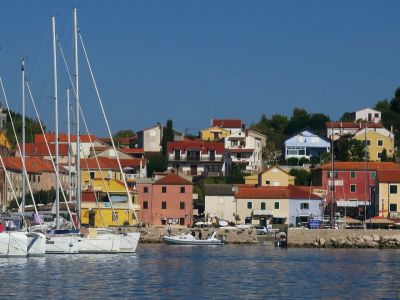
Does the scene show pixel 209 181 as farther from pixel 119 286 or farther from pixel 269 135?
pixel 119 286

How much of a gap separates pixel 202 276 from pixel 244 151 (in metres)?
89.2

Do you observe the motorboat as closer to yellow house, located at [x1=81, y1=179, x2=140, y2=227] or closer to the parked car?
yellow house, located at [x1=81, y1=179, x2=140, y2=227]

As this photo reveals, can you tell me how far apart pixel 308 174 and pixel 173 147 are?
18.2 m

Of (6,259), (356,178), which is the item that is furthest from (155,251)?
(356,178)

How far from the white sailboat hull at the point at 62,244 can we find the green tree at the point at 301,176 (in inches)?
2349

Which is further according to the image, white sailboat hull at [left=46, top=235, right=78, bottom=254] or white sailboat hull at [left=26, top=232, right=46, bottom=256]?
white sailboat hull at [left=46, top=235, right=78, bottom=254]

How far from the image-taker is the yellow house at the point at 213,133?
506 ft

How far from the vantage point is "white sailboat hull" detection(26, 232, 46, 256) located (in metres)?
56.1

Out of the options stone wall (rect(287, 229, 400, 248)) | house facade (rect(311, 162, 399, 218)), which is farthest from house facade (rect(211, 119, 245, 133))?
stone wall (rect(287, 229, 400, 248))

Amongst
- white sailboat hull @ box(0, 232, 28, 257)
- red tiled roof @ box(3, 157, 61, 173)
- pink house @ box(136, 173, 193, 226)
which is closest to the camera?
white sailboat hull @ box(0, 232, 28, 257)

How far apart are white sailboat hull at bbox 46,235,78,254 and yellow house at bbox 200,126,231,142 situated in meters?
94.7

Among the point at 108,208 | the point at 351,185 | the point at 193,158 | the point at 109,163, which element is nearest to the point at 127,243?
the point at 108,208

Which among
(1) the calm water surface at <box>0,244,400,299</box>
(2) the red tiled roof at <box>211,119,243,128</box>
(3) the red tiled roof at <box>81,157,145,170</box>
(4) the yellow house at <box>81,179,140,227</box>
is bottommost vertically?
(1) the calm water surface at <box>0,244,400,299</box>

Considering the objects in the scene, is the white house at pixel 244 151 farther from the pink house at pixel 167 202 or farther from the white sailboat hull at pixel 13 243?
the white sailboat hull at pixel 13 243
